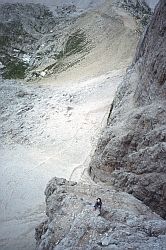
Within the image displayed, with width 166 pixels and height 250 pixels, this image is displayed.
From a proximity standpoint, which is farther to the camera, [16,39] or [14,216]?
[16,39]

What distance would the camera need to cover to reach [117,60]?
34156 mm

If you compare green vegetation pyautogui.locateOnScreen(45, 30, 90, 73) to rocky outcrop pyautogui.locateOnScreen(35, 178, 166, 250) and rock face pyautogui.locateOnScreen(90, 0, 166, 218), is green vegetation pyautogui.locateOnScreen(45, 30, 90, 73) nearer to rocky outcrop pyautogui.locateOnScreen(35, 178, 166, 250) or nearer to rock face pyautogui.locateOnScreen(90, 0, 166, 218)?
rock face pyautogui.locateOnScreen(90, 0, 166, 218)

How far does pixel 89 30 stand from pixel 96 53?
5.30 m

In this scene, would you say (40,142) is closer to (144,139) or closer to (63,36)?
(144,139)

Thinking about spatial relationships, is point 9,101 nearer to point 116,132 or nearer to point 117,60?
point 117,60

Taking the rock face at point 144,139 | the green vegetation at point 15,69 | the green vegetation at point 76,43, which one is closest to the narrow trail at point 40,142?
the rock face at point 144,139

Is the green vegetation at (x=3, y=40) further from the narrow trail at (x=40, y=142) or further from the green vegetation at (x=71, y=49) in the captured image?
the narrow trail at (x=40, y=142)

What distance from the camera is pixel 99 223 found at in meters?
11.4

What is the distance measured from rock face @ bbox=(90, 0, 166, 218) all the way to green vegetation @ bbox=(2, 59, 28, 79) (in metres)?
20.0

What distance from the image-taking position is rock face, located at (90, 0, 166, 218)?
1383cm

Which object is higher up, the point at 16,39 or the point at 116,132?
the point at 116,132

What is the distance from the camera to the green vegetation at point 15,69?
37.8 meters

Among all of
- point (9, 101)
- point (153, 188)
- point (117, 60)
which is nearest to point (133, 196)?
point (153, 188)

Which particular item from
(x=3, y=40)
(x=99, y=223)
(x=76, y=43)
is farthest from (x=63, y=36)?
(x=99, y=223)
